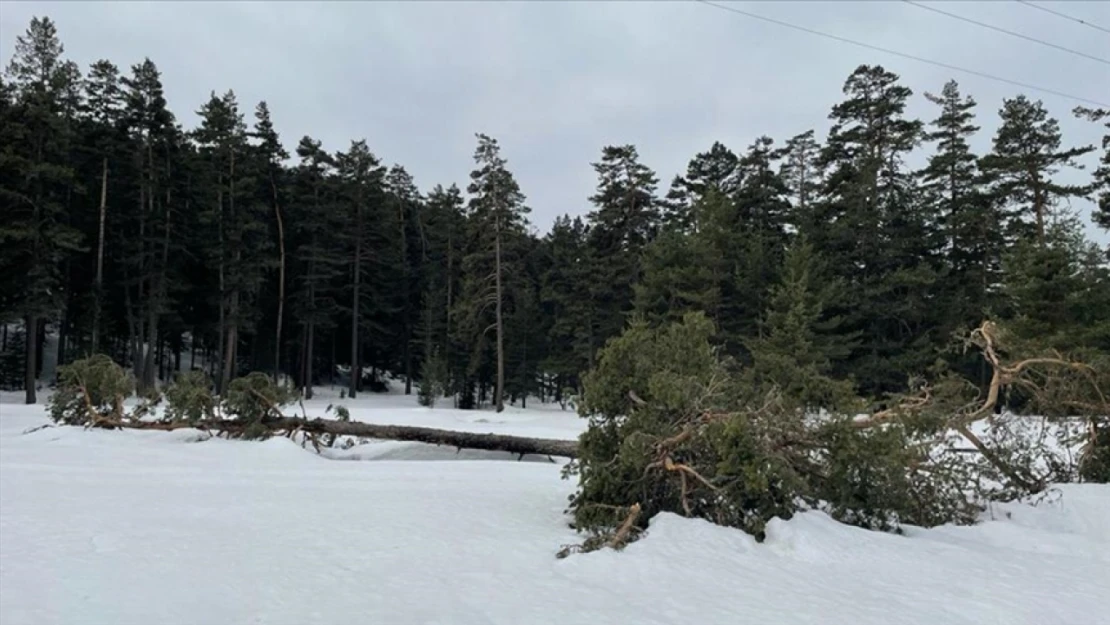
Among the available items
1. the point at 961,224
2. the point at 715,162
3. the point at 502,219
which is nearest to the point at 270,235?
the point at 502,219

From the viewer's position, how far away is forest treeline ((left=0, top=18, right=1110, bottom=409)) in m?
23.4

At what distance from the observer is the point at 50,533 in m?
5.13

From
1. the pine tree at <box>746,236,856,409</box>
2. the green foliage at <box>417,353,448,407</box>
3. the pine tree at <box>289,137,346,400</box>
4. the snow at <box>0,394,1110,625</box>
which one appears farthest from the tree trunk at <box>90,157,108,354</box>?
the pine tree at <box>746,236,856,409</box>

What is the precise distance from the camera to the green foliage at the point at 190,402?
1269 centimetres

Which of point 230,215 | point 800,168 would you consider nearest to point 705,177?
point 800,168

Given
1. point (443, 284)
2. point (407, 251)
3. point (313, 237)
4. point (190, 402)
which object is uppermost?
point (407, 251)

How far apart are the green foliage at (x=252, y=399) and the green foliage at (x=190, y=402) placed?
0.51 metres

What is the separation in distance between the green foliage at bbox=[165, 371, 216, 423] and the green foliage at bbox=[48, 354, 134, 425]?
124 cm

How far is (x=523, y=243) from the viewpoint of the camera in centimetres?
3178

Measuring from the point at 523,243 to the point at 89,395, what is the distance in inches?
804

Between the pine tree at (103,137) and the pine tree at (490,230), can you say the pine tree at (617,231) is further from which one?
the pine tree at (103,137)

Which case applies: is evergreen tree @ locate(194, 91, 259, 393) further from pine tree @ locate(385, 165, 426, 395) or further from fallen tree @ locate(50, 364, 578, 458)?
fallen tree @ locate(50, 364, 578, 458)

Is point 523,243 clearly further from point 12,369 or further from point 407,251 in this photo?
point 12,369

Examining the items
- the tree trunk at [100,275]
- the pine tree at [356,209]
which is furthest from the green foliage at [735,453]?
the pine tree at [356,209]
